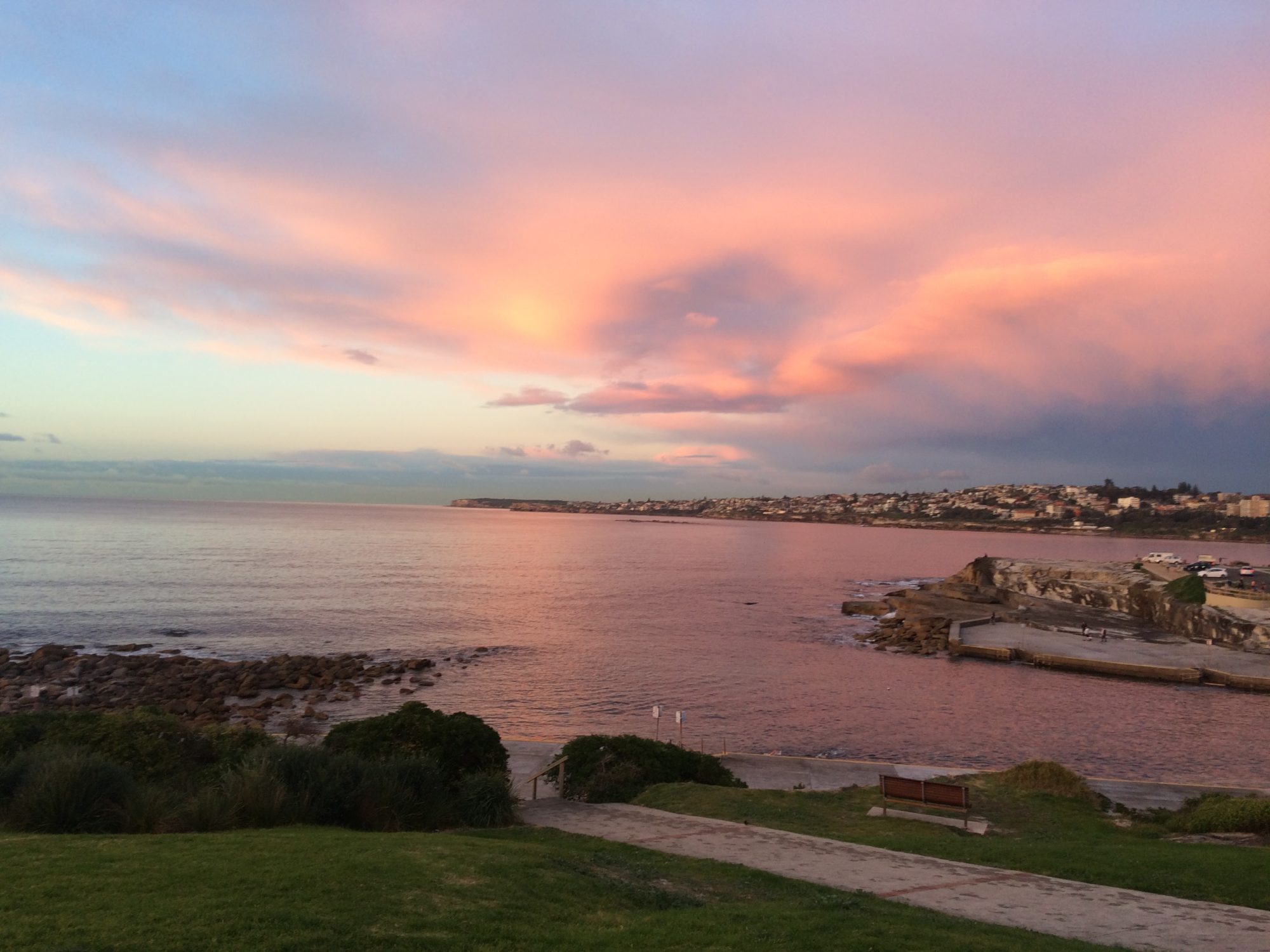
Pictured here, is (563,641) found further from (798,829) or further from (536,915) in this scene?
(536,915)

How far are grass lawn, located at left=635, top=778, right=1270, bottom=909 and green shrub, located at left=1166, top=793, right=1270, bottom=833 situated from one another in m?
0.56

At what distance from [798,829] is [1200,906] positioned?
542cm

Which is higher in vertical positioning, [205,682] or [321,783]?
[321,783]

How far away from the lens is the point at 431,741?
14062 mm

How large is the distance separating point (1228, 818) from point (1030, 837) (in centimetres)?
393

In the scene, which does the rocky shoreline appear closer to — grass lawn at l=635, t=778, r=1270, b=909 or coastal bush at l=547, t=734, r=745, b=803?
coastal bush at l=547, t=734, r=745, b=803

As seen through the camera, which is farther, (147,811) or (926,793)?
(926,793)

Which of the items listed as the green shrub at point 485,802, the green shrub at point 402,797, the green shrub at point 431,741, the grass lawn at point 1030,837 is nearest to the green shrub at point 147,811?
the green shrub at point 402,797

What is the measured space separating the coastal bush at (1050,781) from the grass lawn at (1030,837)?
0.98ft

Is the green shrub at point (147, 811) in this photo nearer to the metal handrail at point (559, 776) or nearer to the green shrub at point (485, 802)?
the green shrub at point (485, 802)

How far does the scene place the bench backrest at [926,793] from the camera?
13.8 meters

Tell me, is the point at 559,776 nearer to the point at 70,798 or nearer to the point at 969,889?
the point at 70,798

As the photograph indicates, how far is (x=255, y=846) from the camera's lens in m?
→ 8.17

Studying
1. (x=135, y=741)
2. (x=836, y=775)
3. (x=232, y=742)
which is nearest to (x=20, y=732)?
(x=135, y=741)
